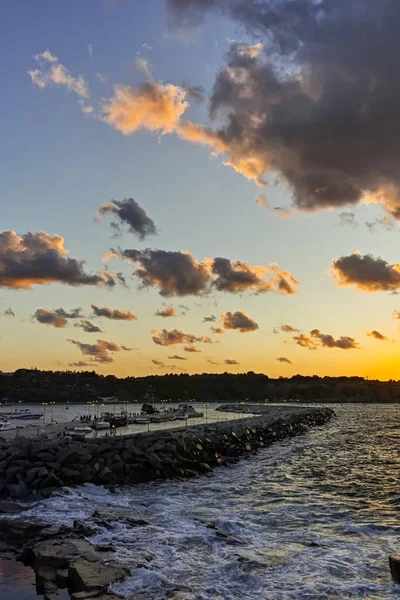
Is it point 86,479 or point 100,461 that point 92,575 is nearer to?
point 86,479

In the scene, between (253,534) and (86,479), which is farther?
(86,479)

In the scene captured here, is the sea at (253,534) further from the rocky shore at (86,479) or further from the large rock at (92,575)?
the rocky shore at (86,479)

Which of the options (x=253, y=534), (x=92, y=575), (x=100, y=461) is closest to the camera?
(x=92, y=575)

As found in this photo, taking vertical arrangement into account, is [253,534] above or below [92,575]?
below

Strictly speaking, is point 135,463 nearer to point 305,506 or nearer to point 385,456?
point 305,506

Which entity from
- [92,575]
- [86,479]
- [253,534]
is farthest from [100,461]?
[92,575]

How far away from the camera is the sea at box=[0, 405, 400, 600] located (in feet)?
38.9

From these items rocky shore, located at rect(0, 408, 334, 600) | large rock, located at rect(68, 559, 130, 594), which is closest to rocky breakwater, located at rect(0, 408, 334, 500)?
rocky shore, located at rect(0, 408, 334, 600)

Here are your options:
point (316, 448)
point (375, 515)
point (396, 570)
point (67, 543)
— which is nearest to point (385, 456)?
point (316, 448)

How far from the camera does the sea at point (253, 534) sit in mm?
11852

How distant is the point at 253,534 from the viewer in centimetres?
1659

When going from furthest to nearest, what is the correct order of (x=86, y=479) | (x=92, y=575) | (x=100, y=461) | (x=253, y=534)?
1. (x=100, y=461)
2. (x=86, y=479)
3. (x=253, y=534)
4. (x=92, y=575)

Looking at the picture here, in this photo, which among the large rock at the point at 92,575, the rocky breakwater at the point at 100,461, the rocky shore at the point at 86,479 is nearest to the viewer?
the large rock at the point at 92,575

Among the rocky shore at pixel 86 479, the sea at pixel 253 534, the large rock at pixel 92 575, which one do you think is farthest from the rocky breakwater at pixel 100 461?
the large rock at pixel 92 575
